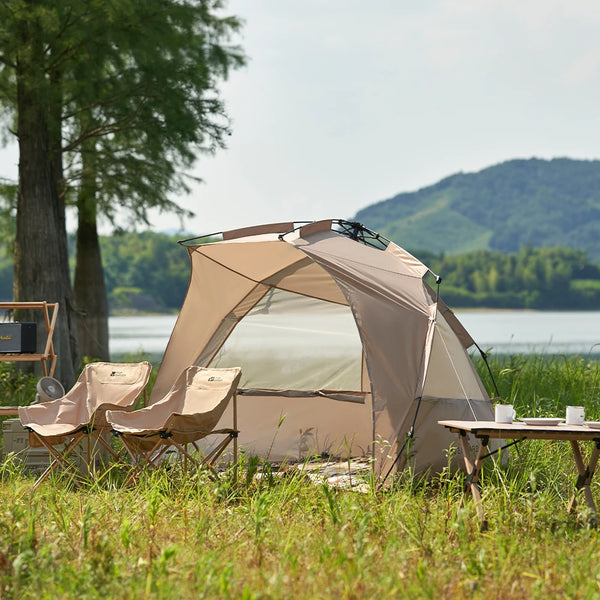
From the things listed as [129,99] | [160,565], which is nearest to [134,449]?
[160,565]

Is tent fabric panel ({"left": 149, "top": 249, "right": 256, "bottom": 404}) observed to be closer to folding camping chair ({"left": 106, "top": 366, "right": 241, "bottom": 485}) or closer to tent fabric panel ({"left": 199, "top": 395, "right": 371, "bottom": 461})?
tent fabric panel ({"left": 199, "top": 395, "right": 371, "bottom": 461})

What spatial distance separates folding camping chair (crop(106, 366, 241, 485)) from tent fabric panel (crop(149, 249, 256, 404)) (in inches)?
25.7

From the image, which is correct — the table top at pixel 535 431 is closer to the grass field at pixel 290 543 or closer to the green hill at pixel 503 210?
the grass field at pixel 290 543

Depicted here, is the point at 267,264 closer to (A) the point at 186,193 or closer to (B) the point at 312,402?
(B) the point at 312,402

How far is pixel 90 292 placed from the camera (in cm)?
892

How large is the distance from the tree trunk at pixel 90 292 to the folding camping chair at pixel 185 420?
4.29 m

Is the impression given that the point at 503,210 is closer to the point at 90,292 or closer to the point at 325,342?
the point at 90,292

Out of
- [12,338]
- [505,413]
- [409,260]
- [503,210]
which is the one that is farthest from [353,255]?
[503,210]

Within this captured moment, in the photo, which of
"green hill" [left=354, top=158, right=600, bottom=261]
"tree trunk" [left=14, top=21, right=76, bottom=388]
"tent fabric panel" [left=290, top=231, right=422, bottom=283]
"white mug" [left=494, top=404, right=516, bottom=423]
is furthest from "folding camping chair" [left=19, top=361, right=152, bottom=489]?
"green hill" [left=354, top=158, right=600, bottom=261]

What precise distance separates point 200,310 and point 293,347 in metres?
0.68

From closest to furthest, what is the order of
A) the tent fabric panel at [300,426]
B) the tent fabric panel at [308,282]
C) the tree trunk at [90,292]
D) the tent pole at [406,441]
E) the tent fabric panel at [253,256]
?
the tent pole at [406,441]
the tent fabric panel at [253,256]
the tent fabric panel at [300,426]
the tent fabric panel at [308,282]
the tree trunk at [90,292]

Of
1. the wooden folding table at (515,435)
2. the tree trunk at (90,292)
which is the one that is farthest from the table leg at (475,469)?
the tree trunk at (90,292)

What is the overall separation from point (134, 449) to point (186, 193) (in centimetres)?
435

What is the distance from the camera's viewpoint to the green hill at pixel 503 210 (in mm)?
78438
